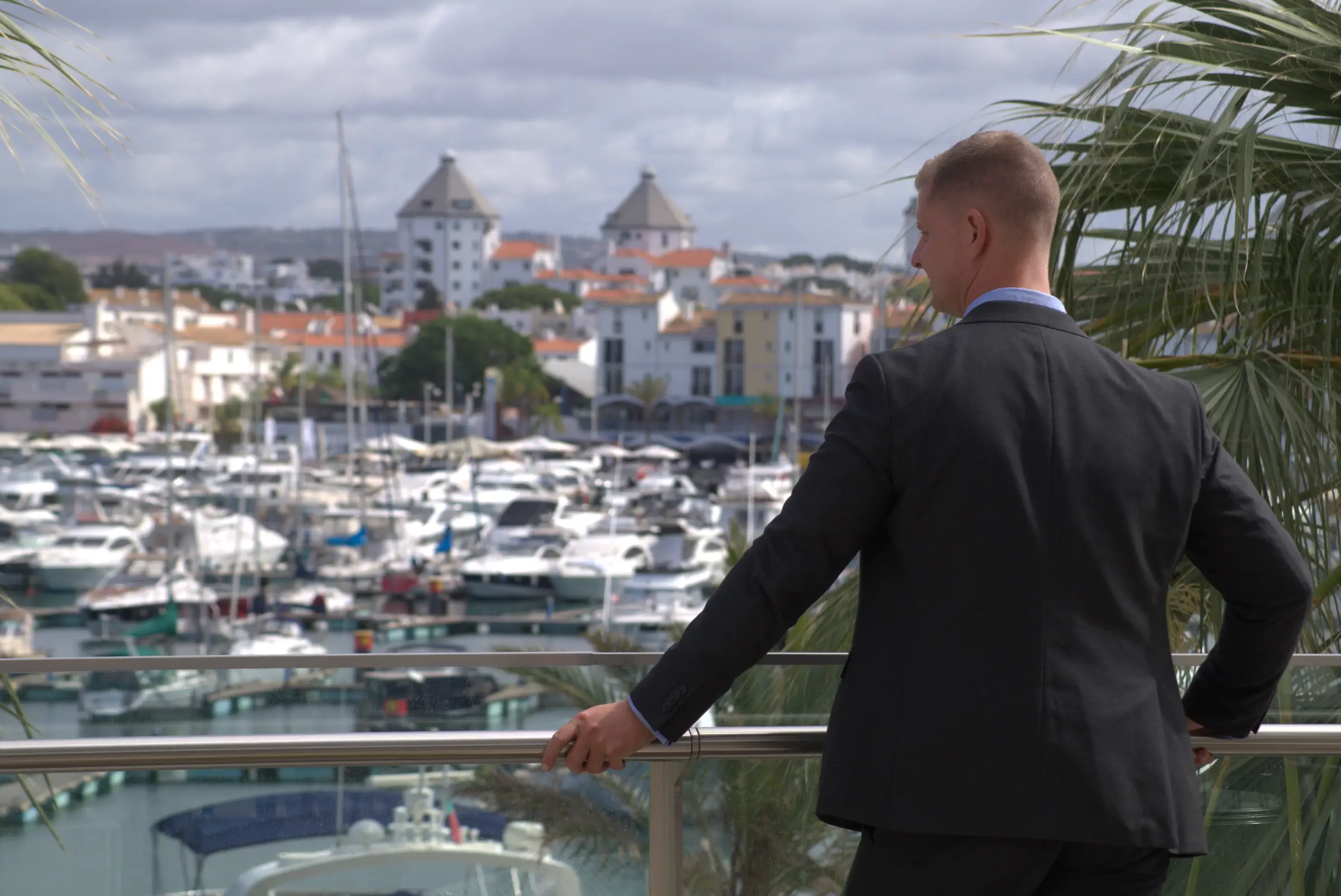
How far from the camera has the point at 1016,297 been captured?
174cm

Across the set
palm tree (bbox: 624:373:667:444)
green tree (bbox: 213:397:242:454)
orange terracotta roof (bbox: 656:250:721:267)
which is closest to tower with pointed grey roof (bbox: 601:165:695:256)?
orange terracotta roof (bbox: 656:250:721:267)

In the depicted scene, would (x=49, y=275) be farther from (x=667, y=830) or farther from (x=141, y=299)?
(x=667, y=830)

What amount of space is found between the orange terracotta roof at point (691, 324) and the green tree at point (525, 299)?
2073 centimetres

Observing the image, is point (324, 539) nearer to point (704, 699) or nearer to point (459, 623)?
point (459, 623)

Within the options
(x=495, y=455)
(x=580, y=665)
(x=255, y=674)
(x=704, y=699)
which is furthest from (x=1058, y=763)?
(x=495, y=455)

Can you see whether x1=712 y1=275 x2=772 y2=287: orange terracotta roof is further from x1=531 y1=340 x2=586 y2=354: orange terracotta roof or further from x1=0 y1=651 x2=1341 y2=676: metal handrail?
x1=0 y1=651 x2=1341 y2=676: metal handrail

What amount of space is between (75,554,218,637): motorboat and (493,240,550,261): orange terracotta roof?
12676cm

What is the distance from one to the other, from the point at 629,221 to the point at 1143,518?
7327 inches

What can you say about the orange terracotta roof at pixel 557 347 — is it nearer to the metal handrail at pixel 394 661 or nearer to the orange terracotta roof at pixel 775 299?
the orange terracotta roof at pixel 775 299

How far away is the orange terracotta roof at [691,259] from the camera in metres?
149

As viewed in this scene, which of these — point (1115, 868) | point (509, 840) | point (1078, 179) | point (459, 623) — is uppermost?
point (1078, 179)

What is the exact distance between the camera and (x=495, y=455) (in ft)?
241

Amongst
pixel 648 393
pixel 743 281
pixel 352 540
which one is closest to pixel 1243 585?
pixel 352 540

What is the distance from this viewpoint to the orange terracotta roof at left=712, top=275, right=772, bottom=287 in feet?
432
